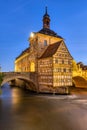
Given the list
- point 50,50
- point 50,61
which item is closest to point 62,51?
point 50,50

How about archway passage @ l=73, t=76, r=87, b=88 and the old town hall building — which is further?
archway passage @ l=73, t=76, r=87, b=88

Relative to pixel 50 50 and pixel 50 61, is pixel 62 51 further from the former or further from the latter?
pixel 50 61

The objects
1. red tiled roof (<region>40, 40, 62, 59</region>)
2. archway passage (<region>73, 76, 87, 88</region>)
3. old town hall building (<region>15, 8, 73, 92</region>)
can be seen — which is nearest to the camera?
old town hall building (<region>15, 8, 73, 92</region>)

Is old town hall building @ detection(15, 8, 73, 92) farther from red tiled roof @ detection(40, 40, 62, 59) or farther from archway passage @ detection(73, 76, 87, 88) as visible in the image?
archway passage @ detection(73, 76, 87, 88)

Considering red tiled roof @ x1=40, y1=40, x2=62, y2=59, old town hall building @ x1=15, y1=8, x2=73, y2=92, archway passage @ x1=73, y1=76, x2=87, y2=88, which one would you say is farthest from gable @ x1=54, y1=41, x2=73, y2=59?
archway passage @ x1=73, y1=76, x2=87, y2=88

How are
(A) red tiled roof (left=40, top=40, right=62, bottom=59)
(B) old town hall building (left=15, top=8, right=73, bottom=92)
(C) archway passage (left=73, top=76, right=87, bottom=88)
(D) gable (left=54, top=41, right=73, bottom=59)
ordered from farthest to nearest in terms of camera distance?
1. (C) archway passage (left=73, top=76, right=87, bottom=88)
2. (A) red tiled roof (left=40, top=40, right=62, bottom=59)
3. (D) gable (left=54, top=41, right=73, bottom=59)
4. (B) old town hall building (left=15, top=8, right=73, bottom=92)

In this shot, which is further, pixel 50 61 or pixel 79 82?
pixel 79 82

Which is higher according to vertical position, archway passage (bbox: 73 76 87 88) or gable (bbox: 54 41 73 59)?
gable (bbox: 54 41 73 59)

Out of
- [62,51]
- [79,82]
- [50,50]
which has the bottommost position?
[79,82]

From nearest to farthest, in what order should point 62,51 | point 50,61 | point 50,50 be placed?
point 50,61 < point 62,51 < point 50,50

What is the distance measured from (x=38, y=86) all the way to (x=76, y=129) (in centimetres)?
1466

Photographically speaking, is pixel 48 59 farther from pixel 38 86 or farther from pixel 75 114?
pixel 75 114

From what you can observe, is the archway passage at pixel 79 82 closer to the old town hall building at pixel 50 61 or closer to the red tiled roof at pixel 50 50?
the old town hall building at pixel 50 61

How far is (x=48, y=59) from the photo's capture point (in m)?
21.7
